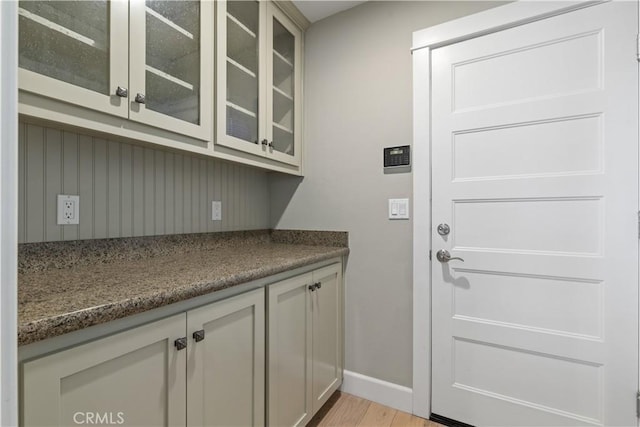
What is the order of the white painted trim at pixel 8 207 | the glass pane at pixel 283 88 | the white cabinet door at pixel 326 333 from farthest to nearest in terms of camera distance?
the glass pane at pixel 283 88
the white cabinet door at pixel 326 333
the white painted trim at pixel 8 207

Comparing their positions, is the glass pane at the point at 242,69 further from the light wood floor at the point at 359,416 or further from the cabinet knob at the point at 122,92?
the light wood floor at the point at 359,416

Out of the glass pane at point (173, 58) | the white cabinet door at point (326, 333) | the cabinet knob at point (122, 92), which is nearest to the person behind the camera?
the cabinet knob at point (122, 92)

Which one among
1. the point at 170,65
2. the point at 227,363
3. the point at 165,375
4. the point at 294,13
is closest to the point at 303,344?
the point at 227,363

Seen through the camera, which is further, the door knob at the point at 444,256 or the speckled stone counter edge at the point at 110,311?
the door knob at the point at 444,256

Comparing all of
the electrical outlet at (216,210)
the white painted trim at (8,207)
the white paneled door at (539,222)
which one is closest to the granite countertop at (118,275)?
the electrical outlet at (216,210)

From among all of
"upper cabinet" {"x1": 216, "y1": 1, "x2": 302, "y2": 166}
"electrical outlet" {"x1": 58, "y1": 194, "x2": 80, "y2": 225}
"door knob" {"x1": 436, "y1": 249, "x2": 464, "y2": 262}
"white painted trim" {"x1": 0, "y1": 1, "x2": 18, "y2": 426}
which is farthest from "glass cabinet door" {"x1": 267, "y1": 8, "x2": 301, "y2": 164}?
"white painted trim" {"x1": 0, "y1": 1, "x2": 18, "y2": 426}

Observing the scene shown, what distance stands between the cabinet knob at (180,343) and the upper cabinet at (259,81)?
884 millimetres

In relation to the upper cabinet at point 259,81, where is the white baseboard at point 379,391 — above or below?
below

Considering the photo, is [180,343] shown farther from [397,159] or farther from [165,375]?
[397,159]

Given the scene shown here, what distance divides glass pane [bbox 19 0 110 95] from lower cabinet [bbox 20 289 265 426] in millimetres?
808

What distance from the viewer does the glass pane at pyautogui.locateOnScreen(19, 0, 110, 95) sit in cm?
82

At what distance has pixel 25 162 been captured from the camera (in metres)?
0.98

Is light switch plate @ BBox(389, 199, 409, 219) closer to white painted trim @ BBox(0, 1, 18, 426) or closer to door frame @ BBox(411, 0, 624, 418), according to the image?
door frame @ BBox(411, 0, 624, 418)

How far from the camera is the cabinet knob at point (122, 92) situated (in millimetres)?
975
